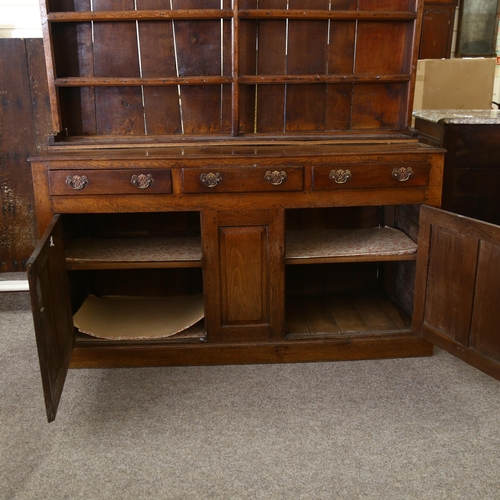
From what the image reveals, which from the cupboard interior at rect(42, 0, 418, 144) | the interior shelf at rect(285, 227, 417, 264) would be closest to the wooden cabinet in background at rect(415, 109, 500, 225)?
the cupboard interior at rect(42, 0, 418, 144)

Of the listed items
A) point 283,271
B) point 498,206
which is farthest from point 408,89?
point 283,271

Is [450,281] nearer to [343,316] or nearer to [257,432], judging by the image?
[343,316]

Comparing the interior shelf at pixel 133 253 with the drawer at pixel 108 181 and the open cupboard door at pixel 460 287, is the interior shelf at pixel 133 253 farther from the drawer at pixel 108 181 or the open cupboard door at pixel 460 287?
the open cupboard door at pixel 460 287

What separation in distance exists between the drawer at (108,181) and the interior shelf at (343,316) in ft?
2.85

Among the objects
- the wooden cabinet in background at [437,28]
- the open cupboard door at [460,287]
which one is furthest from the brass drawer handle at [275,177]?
the wooden cabinet in background at [437,28]

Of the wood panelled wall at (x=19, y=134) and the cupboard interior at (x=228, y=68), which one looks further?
the wood panelled wall at (x=19, y=134)

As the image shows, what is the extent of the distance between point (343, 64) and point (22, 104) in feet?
5.22

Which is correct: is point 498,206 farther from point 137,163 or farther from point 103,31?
point 103,31

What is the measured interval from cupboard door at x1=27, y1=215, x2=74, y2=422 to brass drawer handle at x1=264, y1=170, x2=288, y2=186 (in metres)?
0.83

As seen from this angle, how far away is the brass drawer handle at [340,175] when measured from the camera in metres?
2.18

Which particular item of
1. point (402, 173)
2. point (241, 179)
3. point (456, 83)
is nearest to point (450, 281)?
point (402, 173)

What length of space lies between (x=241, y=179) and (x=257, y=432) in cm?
94

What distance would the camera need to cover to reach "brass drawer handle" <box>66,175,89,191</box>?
6.97 feet

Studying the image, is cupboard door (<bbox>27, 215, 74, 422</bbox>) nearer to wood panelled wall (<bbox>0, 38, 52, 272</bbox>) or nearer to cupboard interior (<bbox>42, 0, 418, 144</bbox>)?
cupboard interior (<bbox>42, 0, 418, 144</bbox>)
